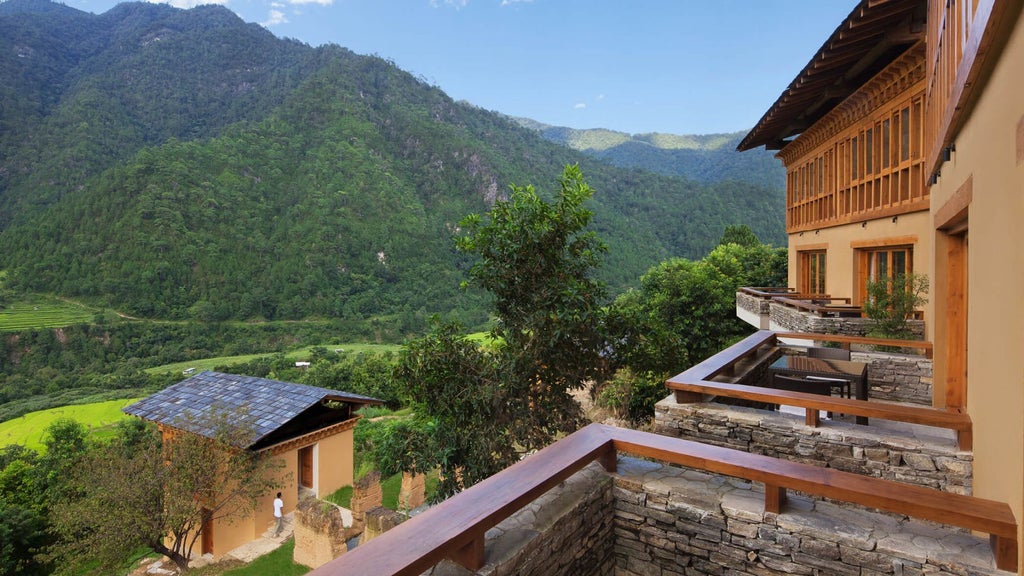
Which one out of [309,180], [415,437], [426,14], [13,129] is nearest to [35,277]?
[309,180]

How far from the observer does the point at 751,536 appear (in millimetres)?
2350

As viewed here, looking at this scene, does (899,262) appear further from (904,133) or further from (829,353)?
(829,353)

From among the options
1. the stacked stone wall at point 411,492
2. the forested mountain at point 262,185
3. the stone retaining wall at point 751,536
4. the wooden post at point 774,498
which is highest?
the forested mountain at point 262,185

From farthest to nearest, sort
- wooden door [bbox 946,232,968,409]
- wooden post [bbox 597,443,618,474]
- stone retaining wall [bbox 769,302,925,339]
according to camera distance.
Answer: stone retaining wall [bbox 769,302,925,339]
wooden door [bbox 946,232,968,409]
wooden post [bbox 597,443,618,474]

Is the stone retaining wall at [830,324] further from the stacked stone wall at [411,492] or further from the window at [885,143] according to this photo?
the stacked stone wall at [411,492]

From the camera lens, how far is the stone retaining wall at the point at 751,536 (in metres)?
2.03

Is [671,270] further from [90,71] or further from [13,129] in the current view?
[90,71]

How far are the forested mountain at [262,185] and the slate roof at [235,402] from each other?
38536 mm

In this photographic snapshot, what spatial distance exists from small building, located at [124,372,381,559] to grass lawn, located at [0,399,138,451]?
1609cm

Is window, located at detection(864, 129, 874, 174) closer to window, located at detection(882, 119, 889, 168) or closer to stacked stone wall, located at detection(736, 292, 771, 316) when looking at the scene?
window, located at detection(882, 119, 889, 168)

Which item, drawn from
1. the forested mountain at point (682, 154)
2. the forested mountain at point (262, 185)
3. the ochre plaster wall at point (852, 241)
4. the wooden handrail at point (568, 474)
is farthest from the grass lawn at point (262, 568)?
the forested mountain at point (682, 154)

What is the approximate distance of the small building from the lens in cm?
1280

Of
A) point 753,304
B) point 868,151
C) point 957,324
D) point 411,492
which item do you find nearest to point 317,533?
point 411,492

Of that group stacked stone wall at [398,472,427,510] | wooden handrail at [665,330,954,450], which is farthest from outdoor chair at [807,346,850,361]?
stacked stone wall at [398,472,427,510]
